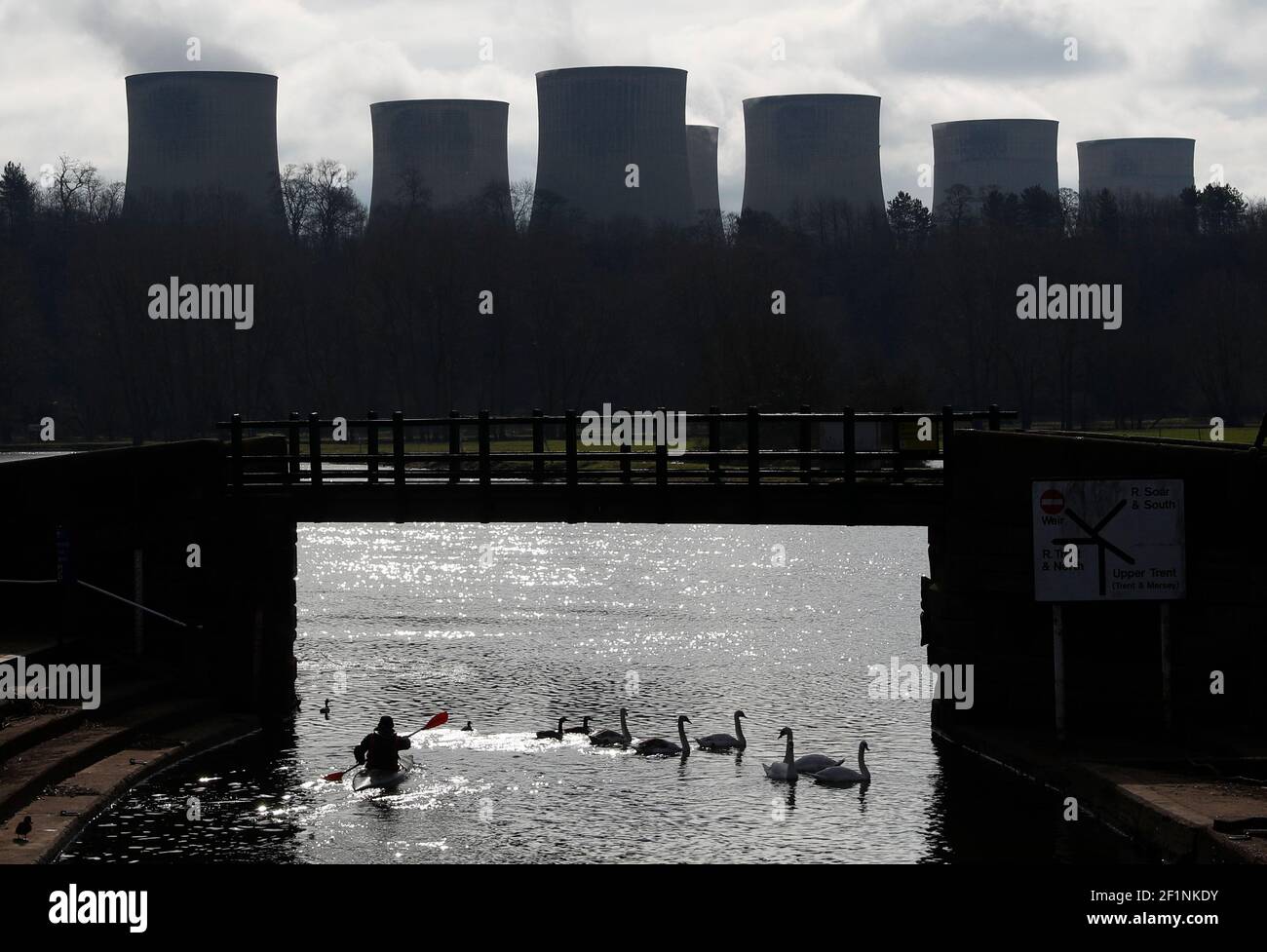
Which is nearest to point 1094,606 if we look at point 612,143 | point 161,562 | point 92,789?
point 92,789

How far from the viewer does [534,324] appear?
12375 centimetres

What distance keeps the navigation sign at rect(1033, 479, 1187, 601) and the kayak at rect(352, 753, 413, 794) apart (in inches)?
375

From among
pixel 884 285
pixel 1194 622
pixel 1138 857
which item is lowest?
pixel 1138 857

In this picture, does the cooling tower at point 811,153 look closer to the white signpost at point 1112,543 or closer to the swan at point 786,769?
the white signpost at point 1112,543

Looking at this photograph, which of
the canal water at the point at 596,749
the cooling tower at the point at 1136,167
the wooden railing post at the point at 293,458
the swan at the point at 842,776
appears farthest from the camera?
the cooling tower at the point at 1136,167

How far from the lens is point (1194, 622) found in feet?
80.6

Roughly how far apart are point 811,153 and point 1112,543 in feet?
387

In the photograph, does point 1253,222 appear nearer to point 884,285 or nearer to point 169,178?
point 884,285

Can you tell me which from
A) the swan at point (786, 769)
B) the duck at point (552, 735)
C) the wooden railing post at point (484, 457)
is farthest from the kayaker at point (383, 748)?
the wooden railing post at point (484, 457)

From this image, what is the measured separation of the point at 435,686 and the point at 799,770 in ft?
35.3

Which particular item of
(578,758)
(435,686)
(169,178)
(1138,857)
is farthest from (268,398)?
(1138,857)

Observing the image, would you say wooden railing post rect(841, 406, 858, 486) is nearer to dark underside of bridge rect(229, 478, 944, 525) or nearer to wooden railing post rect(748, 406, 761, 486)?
dark underside of bridge rect(229, 478, 944, 525)

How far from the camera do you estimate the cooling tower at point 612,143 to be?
12306 cm

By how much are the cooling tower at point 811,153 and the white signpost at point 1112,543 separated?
113 metres
